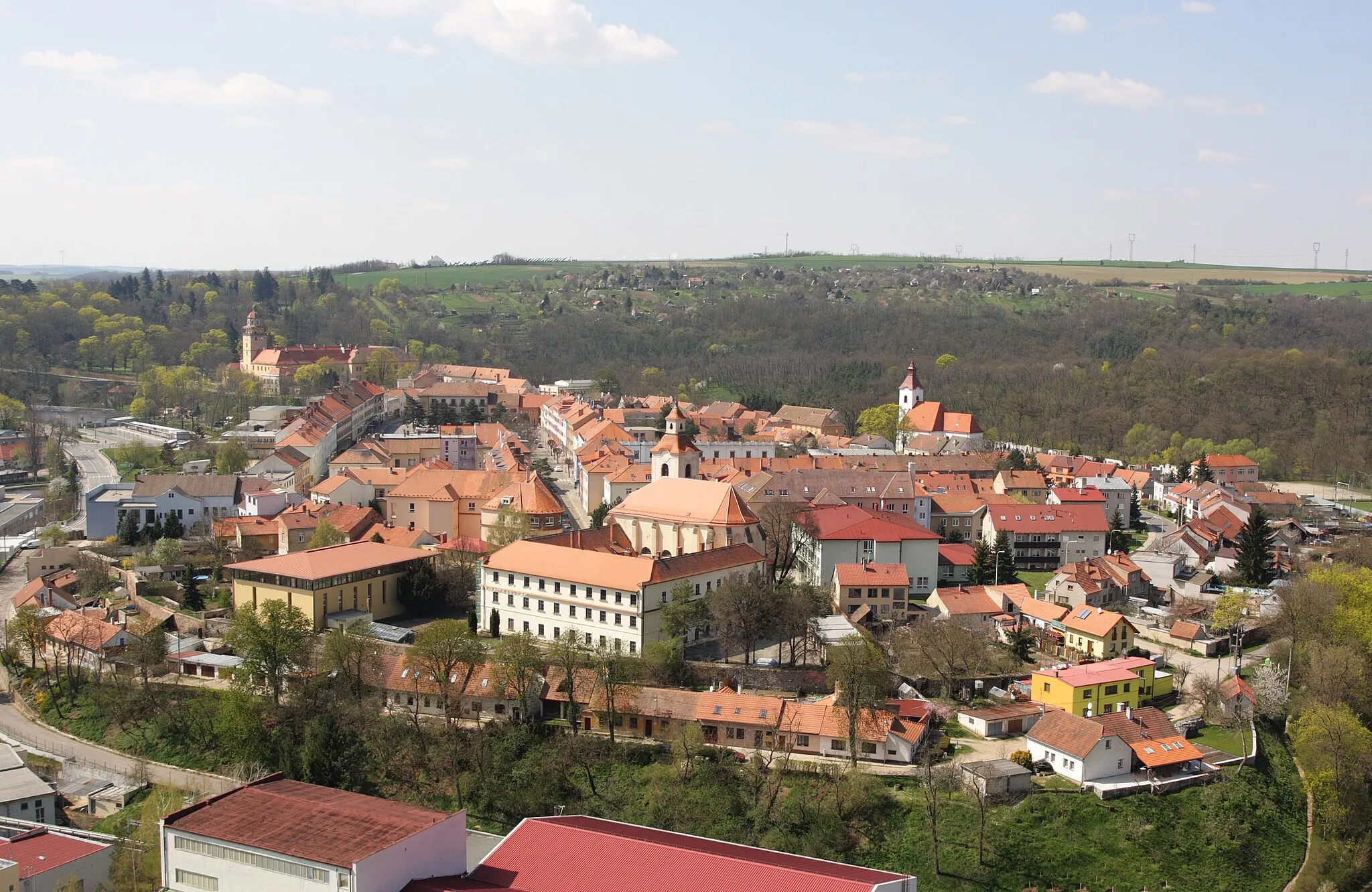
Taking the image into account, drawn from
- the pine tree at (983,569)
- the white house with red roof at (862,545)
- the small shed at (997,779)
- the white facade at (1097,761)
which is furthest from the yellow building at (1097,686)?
the pine tree at (983,569)

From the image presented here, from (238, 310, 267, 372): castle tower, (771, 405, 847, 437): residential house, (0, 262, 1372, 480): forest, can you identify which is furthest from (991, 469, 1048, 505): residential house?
(238, 310, 267, 372): castle tower

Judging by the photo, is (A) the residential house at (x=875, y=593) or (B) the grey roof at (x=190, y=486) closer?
(A) the residential house at (x=875, y=593)

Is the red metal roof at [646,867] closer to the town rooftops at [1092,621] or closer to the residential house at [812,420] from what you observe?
the town rooftops at [1092,621]

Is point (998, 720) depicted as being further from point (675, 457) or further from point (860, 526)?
point (675, 457)

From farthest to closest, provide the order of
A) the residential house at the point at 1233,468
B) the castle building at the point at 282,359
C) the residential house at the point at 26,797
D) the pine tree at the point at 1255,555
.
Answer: the castle building at the point at 282,359, the residential house at the point at 1233,468, the pine tree at the point at 1255,555, the residential house at the point at 26,797

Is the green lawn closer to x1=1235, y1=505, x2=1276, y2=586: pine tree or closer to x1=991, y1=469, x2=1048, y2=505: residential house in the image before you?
x1=1235, y1=505, x2=1276, y2=586: pine tree

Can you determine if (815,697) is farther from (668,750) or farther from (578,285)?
(578,285)
